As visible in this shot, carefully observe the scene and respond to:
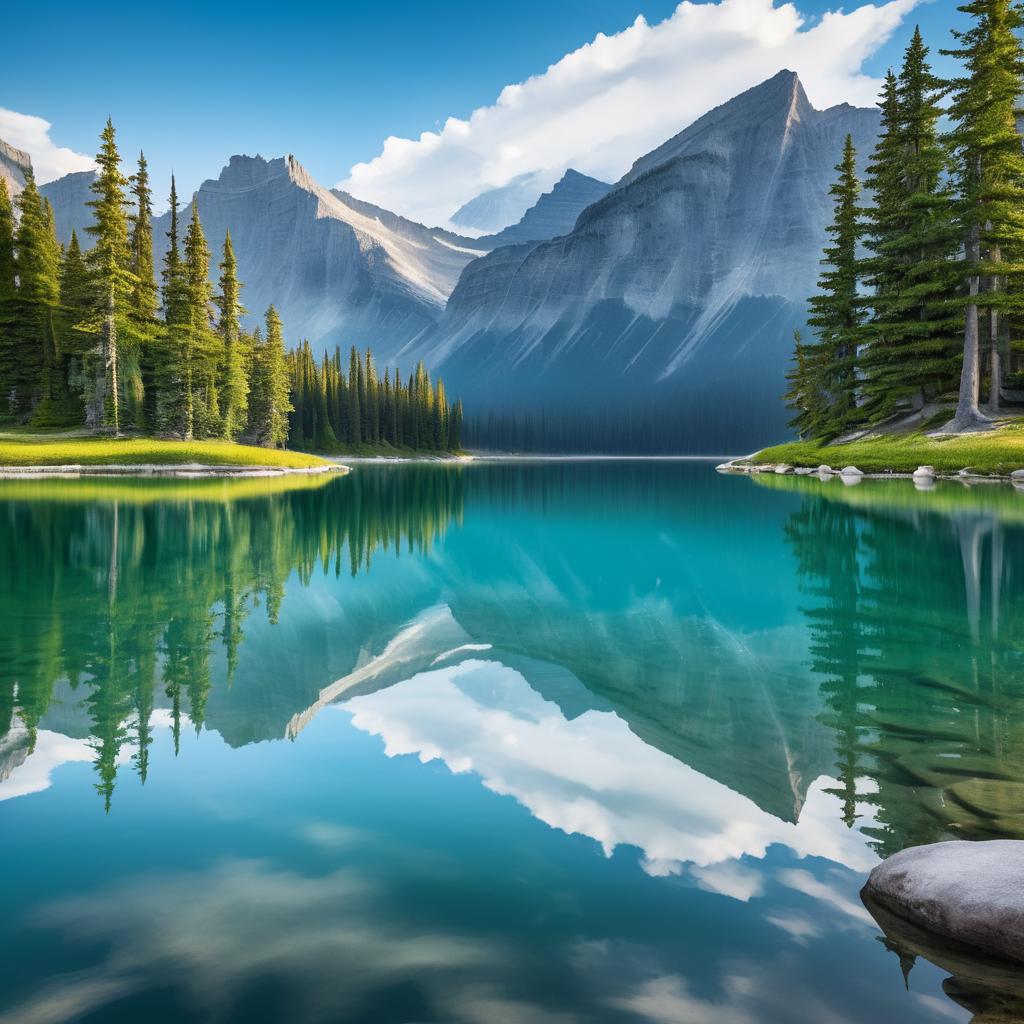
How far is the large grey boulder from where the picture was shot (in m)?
4.29

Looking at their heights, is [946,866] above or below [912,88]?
below

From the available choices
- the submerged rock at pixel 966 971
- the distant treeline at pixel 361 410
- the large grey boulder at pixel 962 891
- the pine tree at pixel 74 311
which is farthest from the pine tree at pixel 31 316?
the submerged rock at pixel 966 971

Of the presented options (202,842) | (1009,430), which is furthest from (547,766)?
(1009,430)

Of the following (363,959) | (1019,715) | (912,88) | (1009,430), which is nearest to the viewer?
(363,959)

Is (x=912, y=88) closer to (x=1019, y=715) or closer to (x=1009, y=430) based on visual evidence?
(x=1009, y=430)

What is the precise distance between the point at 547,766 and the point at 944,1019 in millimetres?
4179

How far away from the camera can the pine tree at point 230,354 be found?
73.5 metres

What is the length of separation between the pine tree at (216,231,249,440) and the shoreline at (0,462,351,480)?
8.19 m

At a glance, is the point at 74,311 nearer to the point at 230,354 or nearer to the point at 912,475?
the point at 230,354

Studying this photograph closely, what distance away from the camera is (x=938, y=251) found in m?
51.7

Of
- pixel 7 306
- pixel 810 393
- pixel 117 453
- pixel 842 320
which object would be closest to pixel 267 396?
pixel 7 306

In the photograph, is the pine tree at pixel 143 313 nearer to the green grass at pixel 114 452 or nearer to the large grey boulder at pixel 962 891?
the green grass at pixel 114 452

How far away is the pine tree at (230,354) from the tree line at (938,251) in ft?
173

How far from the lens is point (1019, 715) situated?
27.7 ft
